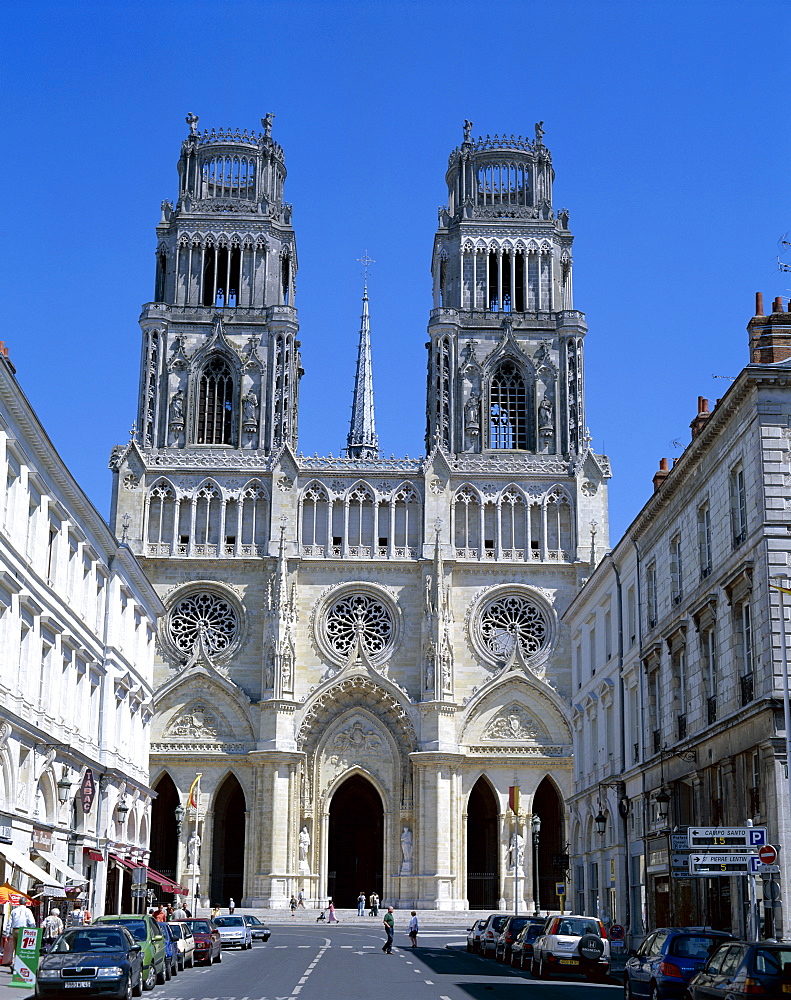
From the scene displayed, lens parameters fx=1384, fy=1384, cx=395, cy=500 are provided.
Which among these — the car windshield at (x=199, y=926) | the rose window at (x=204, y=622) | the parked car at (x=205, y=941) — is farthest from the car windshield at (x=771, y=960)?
the rose window at (x=204, y=622)

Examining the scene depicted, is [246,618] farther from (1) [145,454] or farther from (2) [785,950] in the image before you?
(2) [785,950]

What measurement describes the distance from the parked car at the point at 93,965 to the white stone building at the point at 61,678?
8.07 m

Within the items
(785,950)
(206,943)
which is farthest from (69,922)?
(785,950)

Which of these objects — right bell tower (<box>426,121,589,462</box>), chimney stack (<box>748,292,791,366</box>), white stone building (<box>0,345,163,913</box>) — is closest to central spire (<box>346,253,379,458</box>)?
right bell tower (<box>426,121,589,462</box>)

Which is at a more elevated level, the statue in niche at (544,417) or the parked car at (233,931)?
the statue in niche at (544,417)

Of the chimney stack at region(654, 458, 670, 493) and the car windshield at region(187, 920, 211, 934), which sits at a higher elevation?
the chimney stack at region(654, 458, 670, 493)

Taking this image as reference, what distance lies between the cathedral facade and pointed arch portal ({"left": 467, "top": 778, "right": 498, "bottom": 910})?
17cm

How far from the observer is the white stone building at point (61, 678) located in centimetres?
3281

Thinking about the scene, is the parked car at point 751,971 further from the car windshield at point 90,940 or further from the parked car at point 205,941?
the parked car at point 205,941

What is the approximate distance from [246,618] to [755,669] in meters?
40.4

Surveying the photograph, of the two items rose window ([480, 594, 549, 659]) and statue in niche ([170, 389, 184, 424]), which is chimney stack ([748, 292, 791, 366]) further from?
statue in niche ([170, 389, 184, 424])

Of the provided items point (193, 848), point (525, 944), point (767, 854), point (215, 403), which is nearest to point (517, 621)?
point (193, 848)

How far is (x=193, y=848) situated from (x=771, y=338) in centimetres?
4207

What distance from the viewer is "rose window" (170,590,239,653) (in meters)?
66.8
